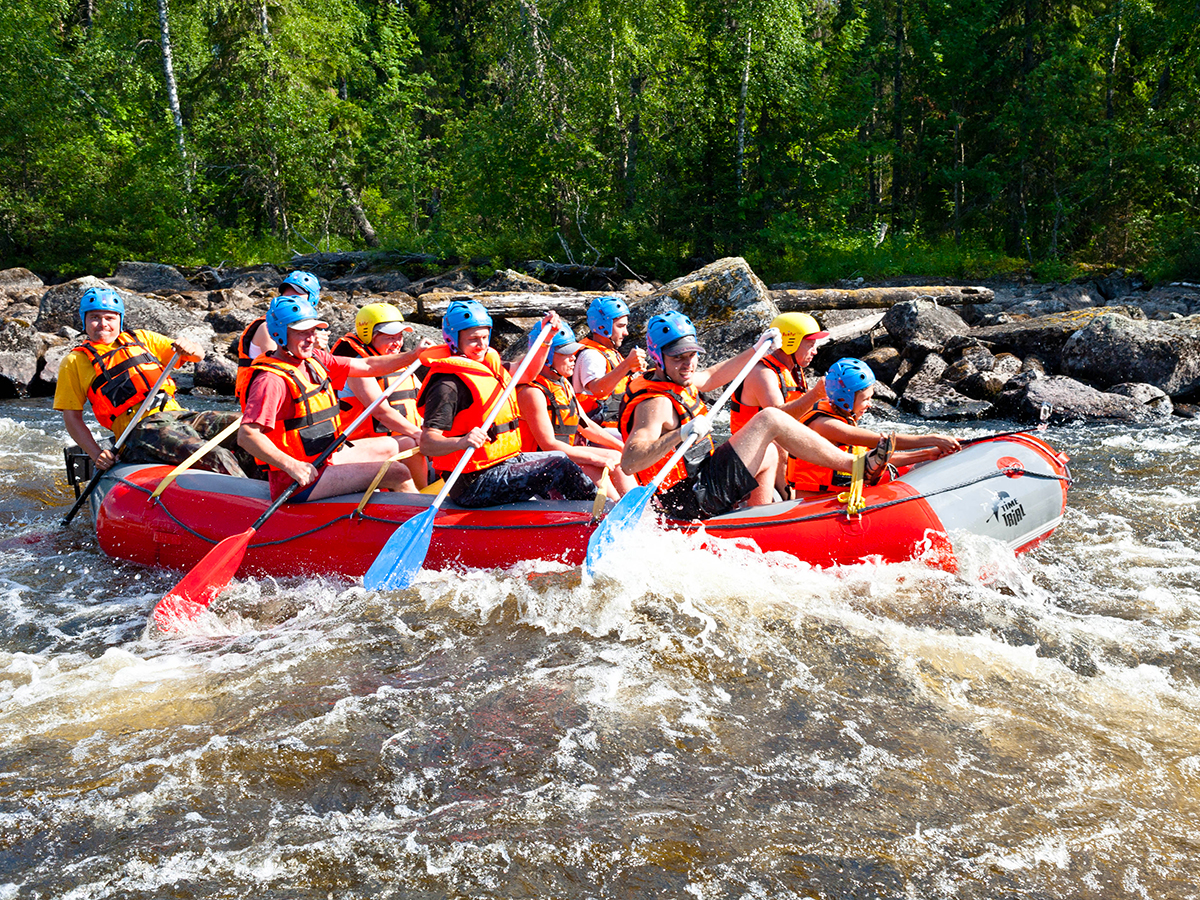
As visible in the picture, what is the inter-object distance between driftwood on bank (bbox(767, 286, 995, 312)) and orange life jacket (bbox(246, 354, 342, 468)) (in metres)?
10.1

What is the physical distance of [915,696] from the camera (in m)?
3.89

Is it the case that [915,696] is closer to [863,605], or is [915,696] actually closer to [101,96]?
[863,605]

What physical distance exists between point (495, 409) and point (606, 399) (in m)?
1.72

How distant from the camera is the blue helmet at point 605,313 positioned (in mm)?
6020

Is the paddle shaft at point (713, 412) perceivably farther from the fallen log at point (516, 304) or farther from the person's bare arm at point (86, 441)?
the fallen log at point (516, 304)

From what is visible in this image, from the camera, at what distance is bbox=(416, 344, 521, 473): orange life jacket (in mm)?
5000

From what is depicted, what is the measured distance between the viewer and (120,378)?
6.41 meters

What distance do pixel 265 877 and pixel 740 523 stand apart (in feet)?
8.95

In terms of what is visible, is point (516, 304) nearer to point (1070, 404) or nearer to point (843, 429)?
point (1070, 404)

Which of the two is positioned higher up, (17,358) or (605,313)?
(605,313)

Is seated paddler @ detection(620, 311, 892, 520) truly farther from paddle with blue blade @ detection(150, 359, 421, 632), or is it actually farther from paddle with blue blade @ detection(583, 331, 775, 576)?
paddle with blue blade @ detection(150, 359, 421, 632)

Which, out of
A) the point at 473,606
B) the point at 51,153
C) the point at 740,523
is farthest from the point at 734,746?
the point at 51,153

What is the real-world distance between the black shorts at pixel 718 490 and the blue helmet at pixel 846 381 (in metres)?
0.63

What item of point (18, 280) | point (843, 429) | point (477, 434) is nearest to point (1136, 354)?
point (843, 429)
